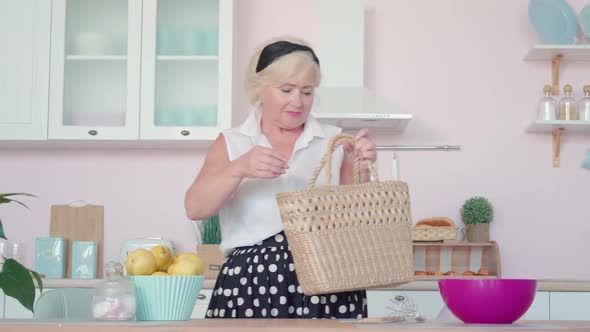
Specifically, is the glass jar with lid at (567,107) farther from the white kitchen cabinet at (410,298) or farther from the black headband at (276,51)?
the black headband at (276,51)

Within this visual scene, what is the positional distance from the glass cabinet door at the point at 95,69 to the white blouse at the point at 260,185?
146 centimetres

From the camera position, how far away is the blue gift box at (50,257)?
3.71m

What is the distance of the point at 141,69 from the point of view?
3600 millimetres

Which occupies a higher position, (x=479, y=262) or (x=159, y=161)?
(x=159, y=161)

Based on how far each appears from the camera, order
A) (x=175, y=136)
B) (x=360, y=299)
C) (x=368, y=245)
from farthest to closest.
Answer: (x=175, y=136)
(x=360, y=299)
(x=368, y=245)

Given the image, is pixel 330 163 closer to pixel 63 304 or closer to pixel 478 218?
pixel 63 304

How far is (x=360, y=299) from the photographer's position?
207cm

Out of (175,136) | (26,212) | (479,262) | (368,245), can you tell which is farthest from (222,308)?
(26,212)

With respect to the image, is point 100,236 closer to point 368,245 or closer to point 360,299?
point 360,299

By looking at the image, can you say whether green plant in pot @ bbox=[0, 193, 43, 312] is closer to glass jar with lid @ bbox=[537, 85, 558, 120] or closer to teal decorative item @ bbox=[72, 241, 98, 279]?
teal decorative item @ bbox=[72, 241, 98, 279]

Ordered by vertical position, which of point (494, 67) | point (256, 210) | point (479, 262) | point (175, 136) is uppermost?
point (494, 67)

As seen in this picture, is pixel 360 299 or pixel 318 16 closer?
pixel 360 299

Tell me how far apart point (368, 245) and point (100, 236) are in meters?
2.36

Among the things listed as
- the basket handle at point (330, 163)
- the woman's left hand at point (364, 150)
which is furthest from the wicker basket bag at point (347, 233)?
the woman's left hand at point (364, 150)
